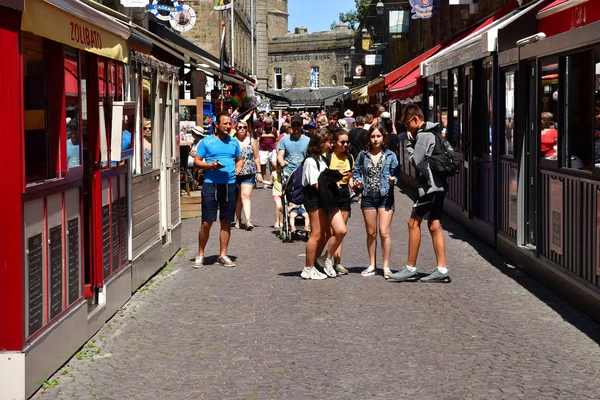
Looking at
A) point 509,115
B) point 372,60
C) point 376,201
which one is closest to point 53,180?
point 376,201

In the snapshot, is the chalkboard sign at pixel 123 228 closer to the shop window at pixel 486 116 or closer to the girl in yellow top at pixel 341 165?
the girl in yellow top at pixel 341 165

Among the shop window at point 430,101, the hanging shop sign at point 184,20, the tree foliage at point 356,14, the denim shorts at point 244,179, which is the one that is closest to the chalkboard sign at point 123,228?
the denim shorts at point 244,179

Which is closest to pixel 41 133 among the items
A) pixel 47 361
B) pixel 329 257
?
pixel 47 361

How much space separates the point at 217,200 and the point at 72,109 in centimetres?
453

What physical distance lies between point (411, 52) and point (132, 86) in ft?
104

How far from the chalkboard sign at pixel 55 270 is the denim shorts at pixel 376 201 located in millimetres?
4613

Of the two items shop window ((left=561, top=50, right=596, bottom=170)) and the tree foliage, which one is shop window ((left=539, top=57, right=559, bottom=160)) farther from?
the tree foliage

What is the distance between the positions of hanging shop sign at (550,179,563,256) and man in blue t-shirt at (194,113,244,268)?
3.73 metres

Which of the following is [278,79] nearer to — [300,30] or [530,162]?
[300,30]

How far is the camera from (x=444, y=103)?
61.4 ft

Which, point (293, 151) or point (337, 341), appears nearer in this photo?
point (337, 341)

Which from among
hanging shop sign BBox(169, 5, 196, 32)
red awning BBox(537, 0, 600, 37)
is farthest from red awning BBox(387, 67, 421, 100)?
red awning BBox(537, 0, 600, 37)

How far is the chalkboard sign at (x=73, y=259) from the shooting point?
7207 mm

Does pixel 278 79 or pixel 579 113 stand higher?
pixel 278 79
